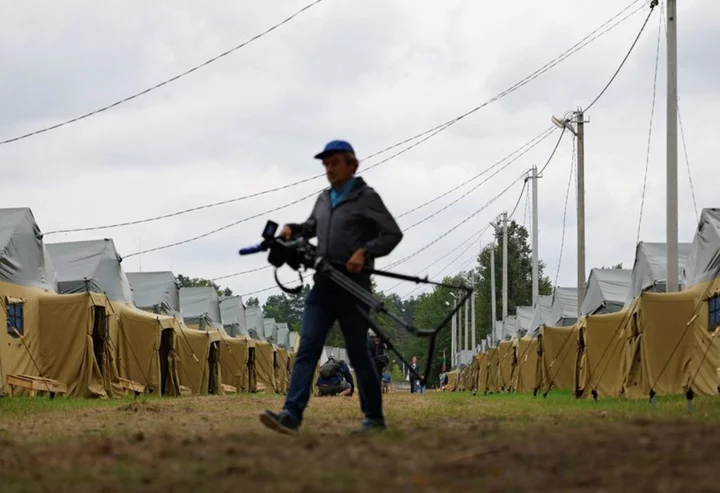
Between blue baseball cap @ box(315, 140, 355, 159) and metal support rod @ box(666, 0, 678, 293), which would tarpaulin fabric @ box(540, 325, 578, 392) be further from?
blue baseball cap @ box(315, 140, 355, 159)

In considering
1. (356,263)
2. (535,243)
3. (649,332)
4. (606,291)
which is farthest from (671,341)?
(535,243)

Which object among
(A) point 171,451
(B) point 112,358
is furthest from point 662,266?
(A) point 171,451

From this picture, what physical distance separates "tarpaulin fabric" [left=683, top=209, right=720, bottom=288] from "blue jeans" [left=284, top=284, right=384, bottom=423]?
521 inches

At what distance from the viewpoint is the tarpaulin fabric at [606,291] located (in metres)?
31.9

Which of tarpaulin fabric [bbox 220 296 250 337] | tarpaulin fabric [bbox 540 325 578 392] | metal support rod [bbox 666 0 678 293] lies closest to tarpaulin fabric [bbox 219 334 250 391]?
tarpaulin fabric [bbox 540 325 578 392]

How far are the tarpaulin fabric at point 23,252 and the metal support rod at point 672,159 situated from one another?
13.3m

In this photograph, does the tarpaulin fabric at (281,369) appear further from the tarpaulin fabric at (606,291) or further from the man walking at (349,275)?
the man walking at (349,275)

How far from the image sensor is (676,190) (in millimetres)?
23156

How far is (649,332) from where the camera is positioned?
70.7 ft

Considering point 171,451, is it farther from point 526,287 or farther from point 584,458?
point 526,287

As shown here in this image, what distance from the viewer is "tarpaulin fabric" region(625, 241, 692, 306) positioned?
2680cm

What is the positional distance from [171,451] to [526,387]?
34086mm

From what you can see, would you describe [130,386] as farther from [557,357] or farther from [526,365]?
Result: [526,365]

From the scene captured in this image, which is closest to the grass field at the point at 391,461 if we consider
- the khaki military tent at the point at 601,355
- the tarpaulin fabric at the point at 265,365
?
the khaki military tent at the point at 601,355
